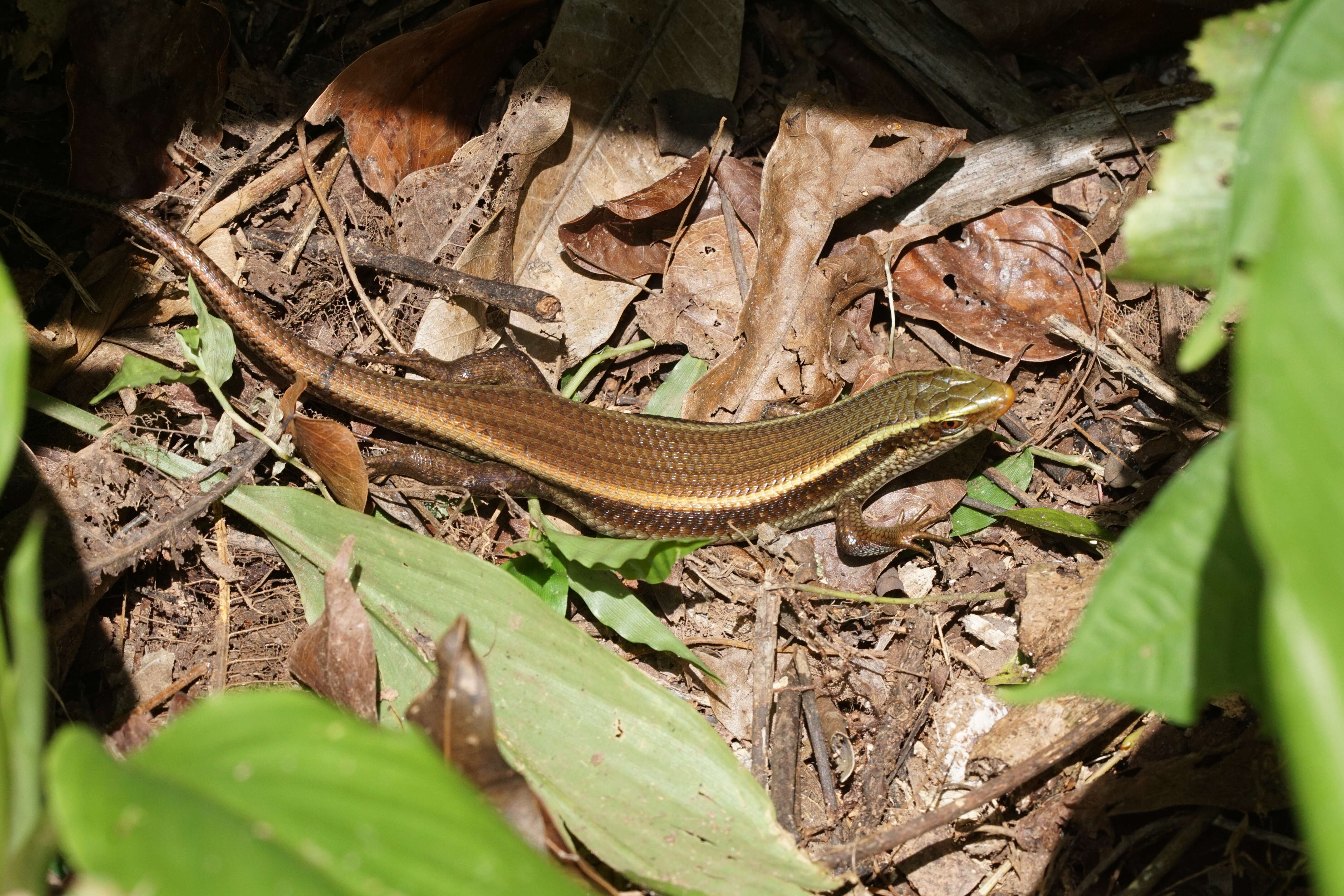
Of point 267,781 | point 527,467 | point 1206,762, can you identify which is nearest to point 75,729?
point 267,781

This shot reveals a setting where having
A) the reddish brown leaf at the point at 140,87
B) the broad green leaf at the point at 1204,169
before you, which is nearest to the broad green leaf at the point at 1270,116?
the broad green leaf at the point at 1204,169

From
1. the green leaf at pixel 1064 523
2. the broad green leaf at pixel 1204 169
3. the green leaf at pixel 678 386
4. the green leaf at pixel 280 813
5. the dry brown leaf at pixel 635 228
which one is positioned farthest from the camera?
the green leaf at pixel 678 386

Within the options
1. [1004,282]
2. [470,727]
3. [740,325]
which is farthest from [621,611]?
[1004,282]

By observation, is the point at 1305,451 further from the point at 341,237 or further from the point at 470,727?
the point at 341,237

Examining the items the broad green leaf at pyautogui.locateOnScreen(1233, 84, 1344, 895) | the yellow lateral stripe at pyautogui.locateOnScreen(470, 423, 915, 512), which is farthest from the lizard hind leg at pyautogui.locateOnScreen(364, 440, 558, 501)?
the broad green leaf at pyautogui.locateOnScreen(1233, 84, 1344, 895)

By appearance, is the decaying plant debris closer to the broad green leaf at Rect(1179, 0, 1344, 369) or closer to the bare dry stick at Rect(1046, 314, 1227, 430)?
the bare dry stick at Rect(1046, 314, 1227, 430)

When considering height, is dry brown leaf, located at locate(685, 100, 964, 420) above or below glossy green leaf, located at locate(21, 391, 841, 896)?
above

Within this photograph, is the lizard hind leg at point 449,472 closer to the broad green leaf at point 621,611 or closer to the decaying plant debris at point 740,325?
the decaying plant debris at point 740,325
